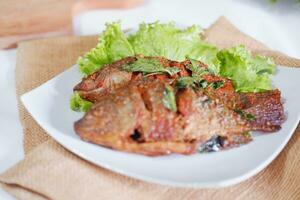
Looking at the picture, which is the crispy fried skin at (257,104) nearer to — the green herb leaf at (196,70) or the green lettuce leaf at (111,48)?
the green herb leaf at (196,70)

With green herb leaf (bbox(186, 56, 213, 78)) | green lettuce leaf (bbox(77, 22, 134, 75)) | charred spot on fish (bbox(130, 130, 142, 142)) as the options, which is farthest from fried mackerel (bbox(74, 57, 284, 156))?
green lettuce leaf (bbox(77, 22, 134, 75))

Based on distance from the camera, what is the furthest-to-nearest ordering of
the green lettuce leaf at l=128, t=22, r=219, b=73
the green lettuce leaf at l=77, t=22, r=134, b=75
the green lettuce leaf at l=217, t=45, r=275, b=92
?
1. the green lettuce leaf at l=128, t=22, r=219, b=73
2. the green lettuce leaf at l=77, t=22, r=134, b=75
3. the green lettuce leaf at l=217, t=45, r=275, b=92

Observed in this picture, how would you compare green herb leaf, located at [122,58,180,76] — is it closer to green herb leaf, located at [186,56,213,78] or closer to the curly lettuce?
green herb leaf, located at [186,56,213,78]

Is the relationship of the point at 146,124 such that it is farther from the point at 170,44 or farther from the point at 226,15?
the point at 226,15

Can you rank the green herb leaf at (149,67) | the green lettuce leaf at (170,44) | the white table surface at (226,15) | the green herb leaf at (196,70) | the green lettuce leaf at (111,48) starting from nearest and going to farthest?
the green herb leaf at (149,67) < the green herb leaf at (196,70) < the green lettuce leaf at (111,48) < the green lettuce leaf at (170,44) < the white table surface at (226,15)

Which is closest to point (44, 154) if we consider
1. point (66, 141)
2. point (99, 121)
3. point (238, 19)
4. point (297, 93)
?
point (66, 141)

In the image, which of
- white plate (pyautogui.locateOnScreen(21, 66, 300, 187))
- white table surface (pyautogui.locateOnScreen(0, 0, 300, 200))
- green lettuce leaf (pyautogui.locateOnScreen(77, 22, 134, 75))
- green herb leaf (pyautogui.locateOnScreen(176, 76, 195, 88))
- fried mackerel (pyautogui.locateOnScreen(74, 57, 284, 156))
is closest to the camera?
white plate (pyautogui.locateOnScreen(21, 66, 300, 187))

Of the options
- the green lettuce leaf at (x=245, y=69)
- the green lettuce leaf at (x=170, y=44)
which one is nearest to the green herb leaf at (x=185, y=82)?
the green lettuce leaf at (x=245, y=69)
